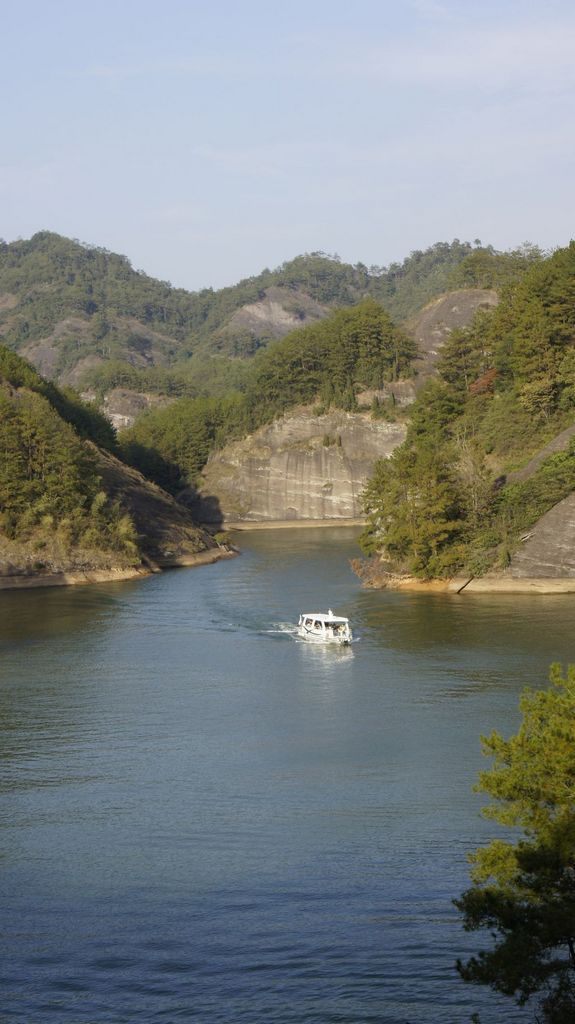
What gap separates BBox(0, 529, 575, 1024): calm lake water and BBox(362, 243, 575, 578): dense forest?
8.28 meters

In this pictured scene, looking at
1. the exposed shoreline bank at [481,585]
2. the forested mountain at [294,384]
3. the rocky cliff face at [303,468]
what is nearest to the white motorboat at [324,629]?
the exposed shoreline bank at [481,585]

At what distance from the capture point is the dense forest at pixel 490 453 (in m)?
61.6

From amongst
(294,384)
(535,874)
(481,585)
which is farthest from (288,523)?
(535,874)

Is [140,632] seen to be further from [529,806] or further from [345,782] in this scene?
[529,806]

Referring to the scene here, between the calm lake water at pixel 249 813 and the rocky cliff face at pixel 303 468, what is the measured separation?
61.8 meters

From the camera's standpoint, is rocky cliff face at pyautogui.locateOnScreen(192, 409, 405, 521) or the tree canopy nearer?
the tree canopy

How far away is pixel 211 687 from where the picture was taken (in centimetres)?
4116

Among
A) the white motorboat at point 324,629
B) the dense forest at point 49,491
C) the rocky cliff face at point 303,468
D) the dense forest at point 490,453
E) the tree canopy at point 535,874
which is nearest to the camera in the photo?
the tree canopy at point 535,874

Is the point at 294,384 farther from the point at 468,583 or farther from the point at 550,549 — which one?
the point at 550,549

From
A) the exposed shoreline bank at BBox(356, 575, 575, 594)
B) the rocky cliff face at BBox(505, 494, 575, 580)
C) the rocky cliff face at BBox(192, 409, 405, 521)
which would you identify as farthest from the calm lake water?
the rocky cliff face at BBox(192, 409, 405, 521)

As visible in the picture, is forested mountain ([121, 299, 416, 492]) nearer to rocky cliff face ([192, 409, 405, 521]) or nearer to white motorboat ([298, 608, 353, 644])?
rocky cliff face ([192, 409, 405, 521])

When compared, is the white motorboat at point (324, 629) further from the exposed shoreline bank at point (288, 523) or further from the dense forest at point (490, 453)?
the exposed shoreline bank at point (288, 523)

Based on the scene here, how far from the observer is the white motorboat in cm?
4825

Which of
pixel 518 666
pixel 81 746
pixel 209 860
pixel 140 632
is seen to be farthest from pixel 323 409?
pixel 209 860
